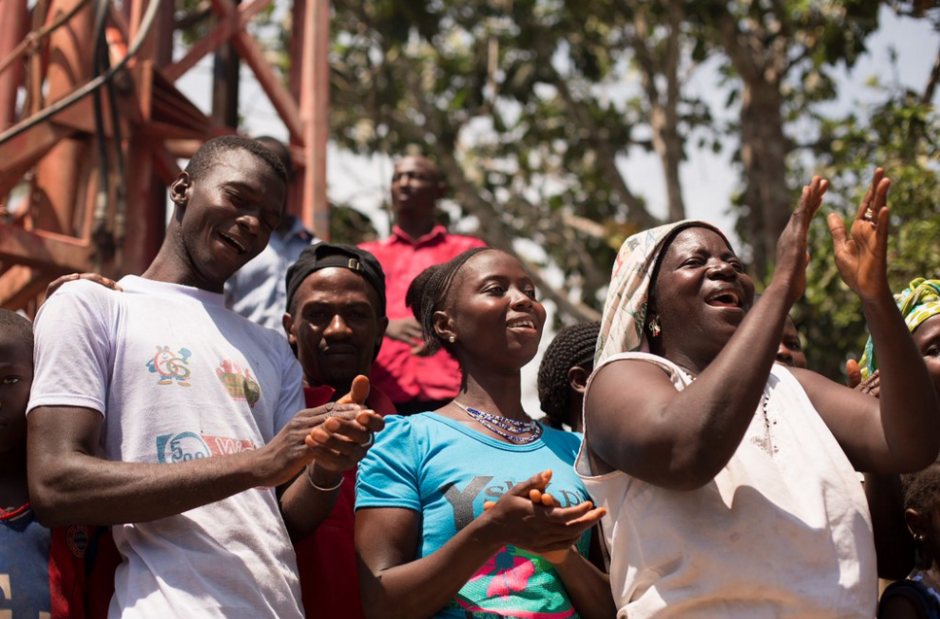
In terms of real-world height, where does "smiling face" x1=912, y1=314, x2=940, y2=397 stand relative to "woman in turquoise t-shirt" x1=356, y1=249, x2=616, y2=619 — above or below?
above

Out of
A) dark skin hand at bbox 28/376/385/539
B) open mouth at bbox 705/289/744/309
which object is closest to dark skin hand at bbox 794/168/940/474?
open mouth at bbox 705/289/744/309

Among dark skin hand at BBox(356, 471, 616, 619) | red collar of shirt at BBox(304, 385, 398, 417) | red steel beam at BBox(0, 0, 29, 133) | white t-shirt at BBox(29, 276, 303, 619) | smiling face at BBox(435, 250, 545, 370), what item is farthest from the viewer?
red steel beam at BBox(0, 0, 29, 133)

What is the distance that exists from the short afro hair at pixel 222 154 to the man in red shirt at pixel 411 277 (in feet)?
3.40

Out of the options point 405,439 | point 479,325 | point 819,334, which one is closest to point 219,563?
point 405,439

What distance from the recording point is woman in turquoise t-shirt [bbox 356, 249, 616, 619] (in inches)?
103

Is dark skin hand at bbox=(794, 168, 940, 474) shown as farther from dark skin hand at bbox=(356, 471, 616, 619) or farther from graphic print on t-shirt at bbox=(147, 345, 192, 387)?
graphic print on t-shirt at bbox=(147, 345, 192, 387)

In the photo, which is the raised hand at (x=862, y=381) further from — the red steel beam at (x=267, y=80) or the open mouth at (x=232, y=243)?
the red steel beam at (x=267, y=80)

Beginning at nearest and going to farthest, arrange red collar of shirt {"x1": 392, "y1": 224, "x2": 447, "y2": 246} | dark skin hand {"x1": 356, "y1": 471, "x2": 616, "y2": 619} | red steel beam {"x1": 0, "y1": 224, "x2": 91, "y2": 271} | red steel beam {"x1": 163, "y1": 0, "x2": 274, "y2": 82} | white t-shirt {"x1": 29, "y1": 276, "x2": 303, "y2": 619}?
dark skin hand {"x1": 356, "y1": 471, "x2": 616, "y2": 619} → white t-shirt {"x1": 29, "y1": 276, "x2": 303, "y2": 619} → red steel beam {"x1": 0, "y1": 224, "x2": 91, "y2": 271} → red collar of shirt {"x1": 392, "y1": 224, "x2": 447, "y2": 246} → red steel beam {"x1": 163, "y1": 0, "x2": 274, "y2": 82}

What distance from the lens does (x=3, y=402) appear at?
2961mm

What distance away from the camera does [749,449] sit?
104 inches

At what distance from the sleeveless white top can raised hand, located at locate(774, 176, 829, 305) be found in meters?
0.36

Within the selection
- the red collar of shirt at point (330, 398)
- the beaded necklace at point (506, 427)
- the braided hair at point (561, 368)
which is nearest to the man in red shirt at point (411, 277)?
the red collar of shirt at point (330, 398)

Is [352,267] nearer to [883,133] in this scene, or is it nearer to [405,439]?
[405,439]

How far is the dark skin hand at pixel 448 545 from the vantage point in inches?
98.5
